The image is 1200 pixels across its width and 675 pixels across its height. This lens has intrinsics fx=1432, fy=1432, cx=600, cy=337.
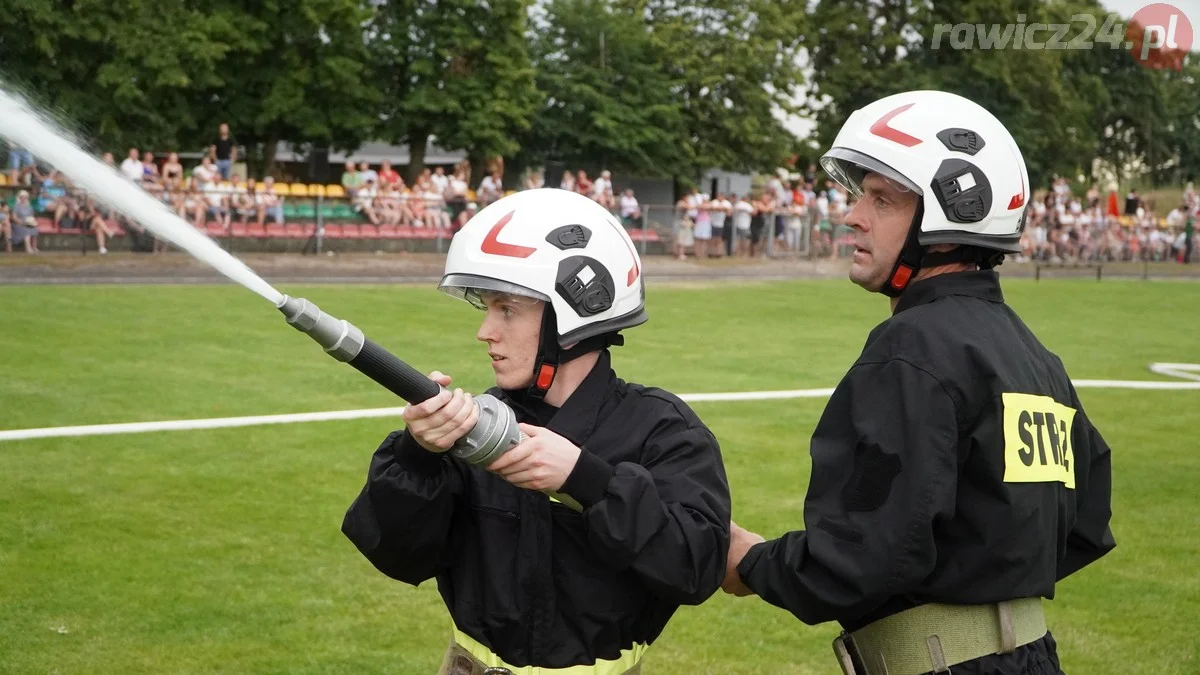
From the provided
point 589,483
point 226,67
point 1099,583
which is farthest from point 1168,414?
point 226,67

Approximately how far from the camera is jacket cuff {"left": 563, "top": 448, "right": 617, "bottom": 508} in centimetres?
340

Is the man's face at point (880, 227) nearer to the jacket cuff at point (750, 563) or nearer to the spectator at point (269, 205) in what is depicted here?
the jacket cuff at point (750, 563)

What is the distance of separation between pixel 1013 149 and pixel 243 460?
7685 millimetres

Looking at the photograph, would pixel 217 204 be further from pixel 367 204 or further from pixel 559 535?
pixel 559 535

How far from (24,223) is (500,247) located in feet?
76.7

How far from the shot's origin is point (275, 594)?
7434mm

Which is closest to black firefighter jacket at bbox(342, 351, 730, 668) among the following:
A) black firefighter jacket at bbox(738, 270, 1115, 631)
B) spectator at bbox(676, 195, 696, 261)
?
black firefighter jacket at bbox(738, 270, 1115, 631)

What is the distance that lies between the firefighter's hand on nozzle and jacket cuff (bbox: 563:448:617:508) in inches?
11.6

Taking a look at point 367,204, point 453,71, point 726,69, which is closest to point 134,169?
point 367,204

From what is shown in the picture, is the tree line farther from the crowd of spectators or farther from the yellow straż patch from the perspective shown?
the yellow straż patch

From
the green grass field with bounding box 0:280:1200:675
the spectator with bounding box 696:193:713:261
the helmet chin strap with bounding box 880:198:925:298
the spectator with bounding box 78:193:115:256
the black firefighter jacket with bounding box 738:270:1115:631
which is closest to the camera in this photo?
the black firefighter jacket with bounding box 738:270:1115:631

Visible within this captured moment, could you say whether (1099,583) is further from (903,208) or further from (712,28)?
(712,28)

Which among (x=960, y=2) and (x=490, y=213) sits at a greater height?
(x=960, y=2)

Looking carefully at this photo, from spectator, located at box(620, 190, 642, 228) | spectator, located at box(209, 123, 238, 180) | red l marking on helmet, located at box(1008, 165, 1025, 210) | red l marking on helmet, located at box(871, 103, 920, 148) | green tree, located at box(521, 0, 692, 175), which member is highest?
green tree, located at box(521, 0, 692, 175)
